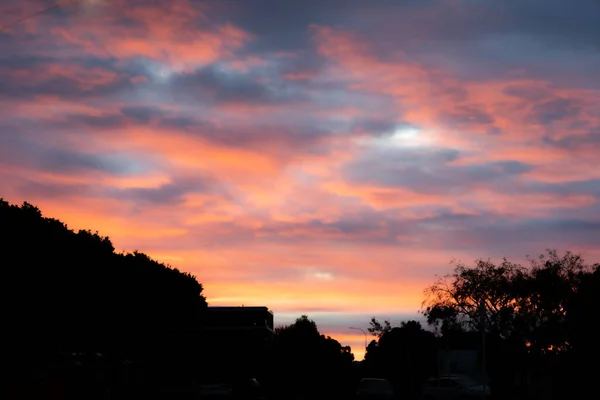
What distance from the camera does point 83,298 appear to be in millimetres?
53312

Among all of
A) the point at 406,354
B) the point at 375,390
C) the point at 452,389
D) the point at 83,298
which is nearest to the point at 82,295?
the point at 83,298

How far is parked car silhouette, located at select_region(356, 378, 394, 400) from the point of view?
49156 mm

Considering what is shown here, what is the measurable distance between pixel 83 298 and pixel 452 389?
22283mm

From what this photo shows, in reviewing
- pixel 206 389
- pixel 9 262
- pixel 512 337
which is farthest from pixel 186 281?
pixel 512 337

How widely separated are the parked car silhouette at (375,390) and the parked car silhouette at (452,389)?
241cm

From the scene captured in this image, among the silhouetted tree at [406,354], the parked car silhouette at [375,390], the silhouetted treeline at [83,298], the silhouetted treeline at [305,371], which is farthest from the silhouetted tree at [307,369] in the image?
the parked car silhouette at [375,390]

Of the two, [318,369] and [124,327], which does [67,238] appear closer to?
[124,327]

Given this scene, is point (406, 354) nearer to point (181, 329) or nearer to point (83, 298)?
point (181, 329)

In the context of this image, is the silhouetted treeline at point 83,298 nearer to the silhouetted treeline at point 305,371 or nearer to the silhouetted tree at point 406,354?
the silhouetted treeline at point 305,371

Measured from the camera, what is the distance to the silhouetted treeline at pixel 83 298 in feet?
146

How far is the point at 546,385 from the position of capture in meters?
43.5

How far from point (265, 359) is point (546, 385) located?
2474 inches

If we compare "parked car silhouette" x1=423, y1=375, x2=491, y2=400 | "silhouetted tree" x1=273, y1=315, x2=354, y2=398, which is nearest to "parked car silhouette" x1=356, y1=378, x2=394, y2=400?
"parked car silhouette" x1=423, y1=375, x2=491, y2=400

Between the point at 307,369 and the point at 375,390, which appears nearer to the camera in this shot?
the point at 375,390
